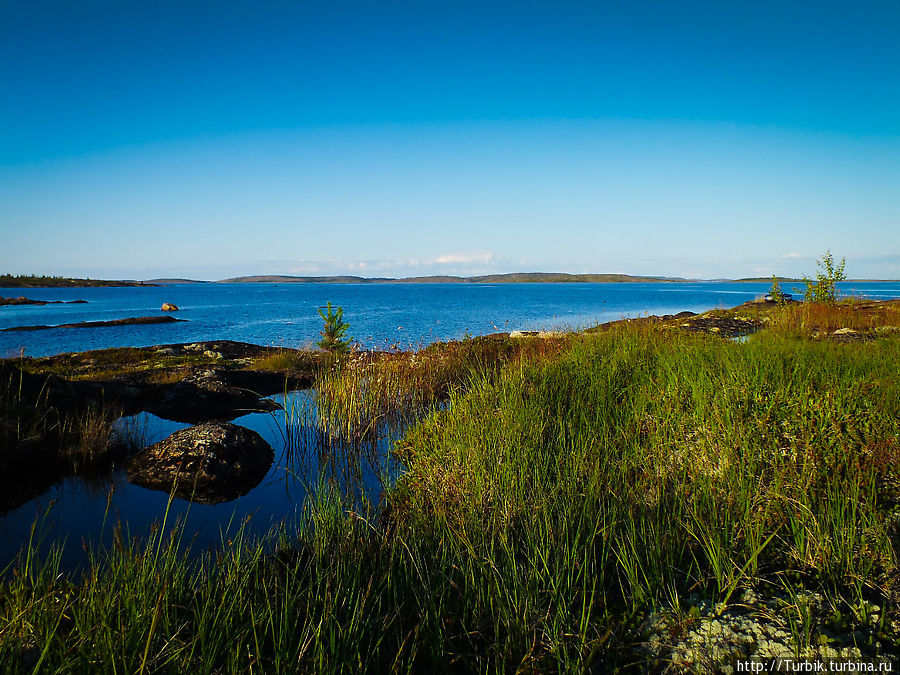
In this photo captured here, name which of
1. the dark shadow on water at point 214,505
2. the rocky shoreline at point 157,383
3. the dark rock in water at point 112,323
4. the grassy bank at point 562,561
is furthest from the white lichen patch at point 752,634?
the dark rock in water at point 112,323

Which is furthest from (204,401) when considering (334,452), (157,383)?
(334,452)

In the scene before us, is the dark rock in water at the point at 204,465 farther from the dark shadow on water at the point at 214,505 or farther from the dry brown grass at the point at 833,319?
the dry brown grass at the point at 833,319

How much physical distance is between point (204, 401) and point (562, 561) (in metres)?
10.3

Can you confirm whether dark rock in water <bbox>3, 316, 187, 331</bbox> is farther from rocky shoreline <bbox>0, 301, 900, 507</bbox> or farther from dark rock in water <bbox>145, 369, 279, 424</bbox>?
dark rock in water <bbox>145, 369, 279, 424</bbox>

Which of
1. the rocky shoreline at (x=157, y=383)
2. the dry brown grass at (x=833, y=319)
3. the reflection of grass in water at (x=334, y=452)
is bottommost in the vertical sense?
the reflection of grass in water at (x=334, y=452)

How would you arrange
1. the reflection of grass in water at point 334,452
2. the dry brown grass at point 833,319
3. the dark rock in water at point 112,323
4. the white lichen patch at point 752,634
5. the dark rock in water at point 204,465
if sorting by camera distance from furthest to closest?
the dark rock in water at point 112,323 → the dry brown grass at point 833,319 → the reflection of grass in water at point 334,452 → the dark rock in water at point 204,465 → the white lichen patch at point 752,634

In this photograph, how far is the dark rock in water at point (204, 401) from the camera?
10.4 m

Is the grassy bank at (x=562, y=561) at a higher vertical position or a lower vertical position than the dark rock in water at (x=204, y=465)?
higher

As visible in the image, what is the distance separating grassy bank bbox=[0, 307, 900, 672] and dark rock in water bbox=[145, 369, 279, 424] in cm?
652

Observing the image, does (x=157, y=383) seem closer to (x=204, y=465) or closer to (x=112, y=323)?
(x=204, y=465)

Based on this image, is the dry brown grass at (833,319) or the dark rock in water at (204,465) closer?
the dark rock in water at (204,465)

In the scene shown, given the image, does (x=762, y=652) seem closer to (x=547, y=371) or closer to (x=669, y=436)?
(x=669, y=436)

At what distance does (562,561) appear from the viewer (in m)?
3.18

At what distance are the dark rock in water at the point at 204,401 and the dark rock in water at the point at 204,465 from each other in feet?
9.88
